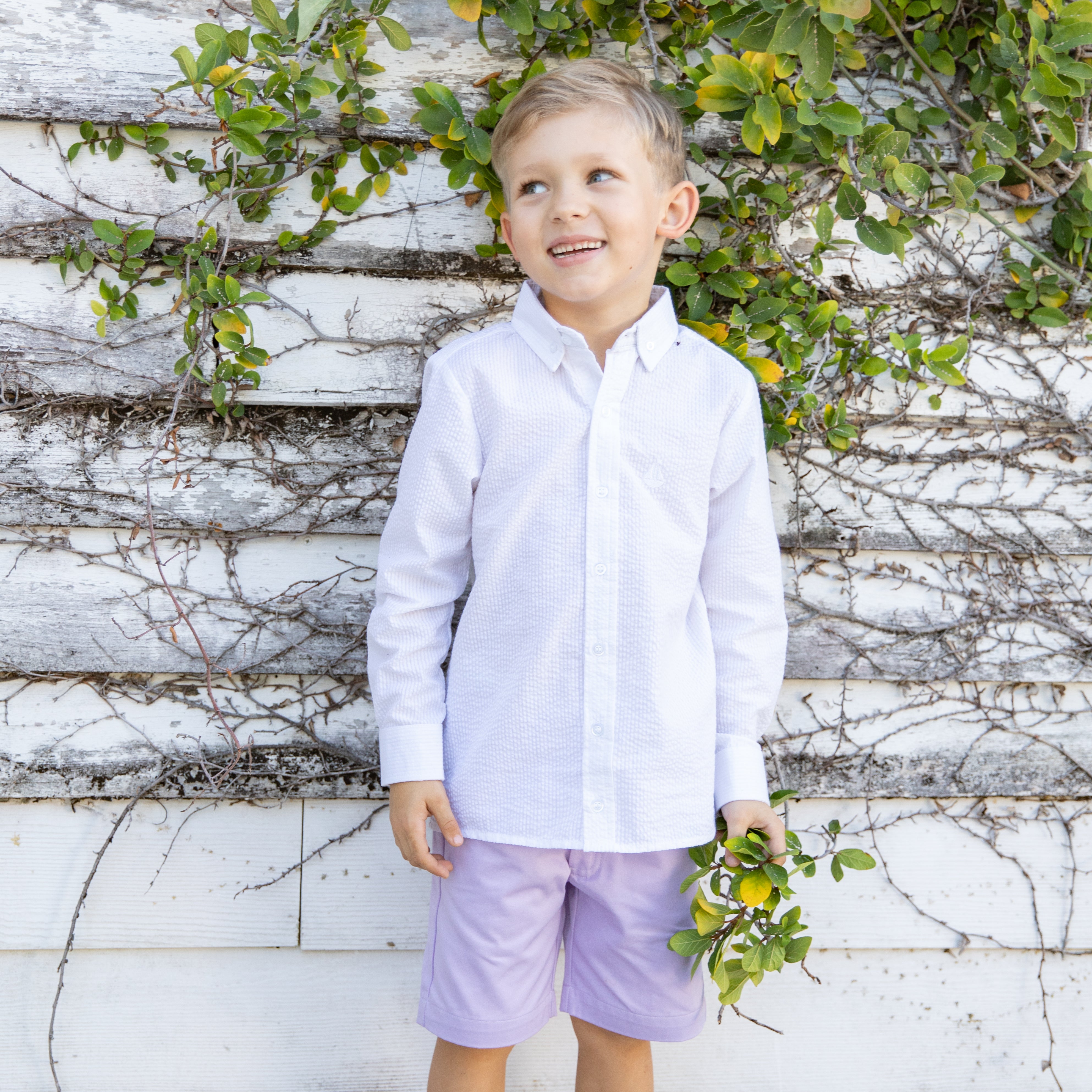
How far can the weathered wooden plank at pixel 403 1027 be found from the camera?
5.39 ft

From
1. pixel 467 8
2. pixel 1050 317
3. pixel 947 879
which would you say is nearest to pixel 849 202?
pixel 1050 317

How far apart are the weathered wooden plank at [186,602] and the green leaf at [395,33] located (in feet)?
2.73

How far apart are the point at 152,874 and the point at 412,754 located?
0.74 m

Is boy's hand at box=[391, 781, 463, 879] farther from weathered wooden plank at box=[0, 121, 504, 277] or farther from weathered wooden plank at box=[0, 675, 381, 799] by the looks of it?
weathered wooden plank at box=[0, 121, 504, 277]

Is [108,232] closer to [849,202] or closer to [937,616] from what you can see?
[849,202]

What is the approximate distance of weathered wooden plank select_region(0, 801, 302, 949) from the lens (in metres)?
1.62

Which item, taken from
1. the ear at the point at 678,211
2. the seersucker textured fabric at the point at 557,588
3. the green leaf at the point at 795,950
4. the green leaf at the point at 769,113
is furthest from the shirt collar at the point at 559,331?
the green leaf at the point at 795,950

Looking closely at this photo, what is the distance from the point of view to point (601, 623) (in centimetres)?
124

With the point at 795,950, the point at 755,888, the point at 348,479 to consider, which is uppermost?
the point at 348,479

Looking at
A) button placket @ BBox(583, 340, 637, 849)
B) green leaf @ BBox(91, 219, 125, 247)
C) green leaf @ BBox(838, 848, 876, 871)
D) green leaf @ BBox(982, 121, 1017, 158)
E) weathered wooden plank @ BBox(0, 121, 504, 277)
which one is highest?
green leaf @ BBox(982, 121, 1017, 158)

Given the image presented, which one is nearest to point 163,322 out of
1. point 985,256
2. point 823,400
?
point 823,400

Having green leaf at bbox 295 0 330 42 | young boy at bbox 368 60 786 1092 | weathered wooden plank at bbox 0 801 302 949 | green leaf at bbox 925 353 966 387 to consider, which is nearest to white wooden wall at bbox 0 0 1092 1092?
weathered wooden plank at bbox 0 801 302 949

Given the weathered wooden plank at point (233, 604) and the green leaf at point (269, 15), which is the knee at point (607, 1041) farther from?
the green leaf at point (269, 15)

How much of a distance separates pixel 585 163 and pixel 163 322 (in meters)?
0.82
